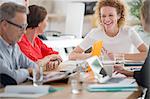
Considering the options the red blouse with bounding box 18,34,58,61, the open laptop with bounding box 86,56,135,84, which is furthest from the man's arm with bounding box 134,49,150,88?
the red blouse with bounding box 18,34,58,61

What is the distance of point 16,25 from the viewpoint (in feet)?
5.99

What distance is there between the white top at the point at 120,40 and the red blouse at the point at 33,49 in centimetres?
36

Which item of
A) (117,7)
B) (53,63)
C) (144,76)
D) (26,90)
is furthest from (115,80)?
(117,7)

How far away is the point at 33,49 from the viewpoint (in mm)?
2426

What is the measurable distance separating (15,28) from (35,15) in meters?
0.67

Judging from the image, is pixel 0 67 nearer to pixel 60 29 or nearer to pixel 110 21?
pixel 110 21

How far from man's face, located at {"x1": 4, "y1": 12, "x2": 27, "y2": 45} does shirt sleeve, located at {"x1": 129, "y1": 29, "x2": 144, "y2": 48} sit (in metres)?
1.19

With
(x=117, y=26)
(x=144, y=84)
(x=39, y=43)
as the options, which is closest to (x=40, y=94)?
(x=144, y=84)

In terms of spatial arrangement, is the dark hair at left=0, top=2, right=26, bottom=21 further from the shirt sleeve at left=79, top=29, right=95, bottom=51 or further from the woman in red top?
the shirt sleeve at left=79, top=29, right=95, bottom=51

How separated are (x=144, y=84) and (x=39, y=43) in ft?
4.40

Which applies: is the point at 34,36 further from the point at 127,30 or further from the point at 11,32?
the point at 127,30

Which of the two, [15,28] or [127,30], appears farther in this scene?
[127,30]

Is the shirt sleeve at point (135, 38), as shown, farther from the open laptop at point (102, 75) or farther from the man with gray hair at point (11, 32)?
the man with gray hair at point (11, 32)

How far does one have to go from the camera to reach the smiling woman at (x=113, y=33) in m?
2.67
